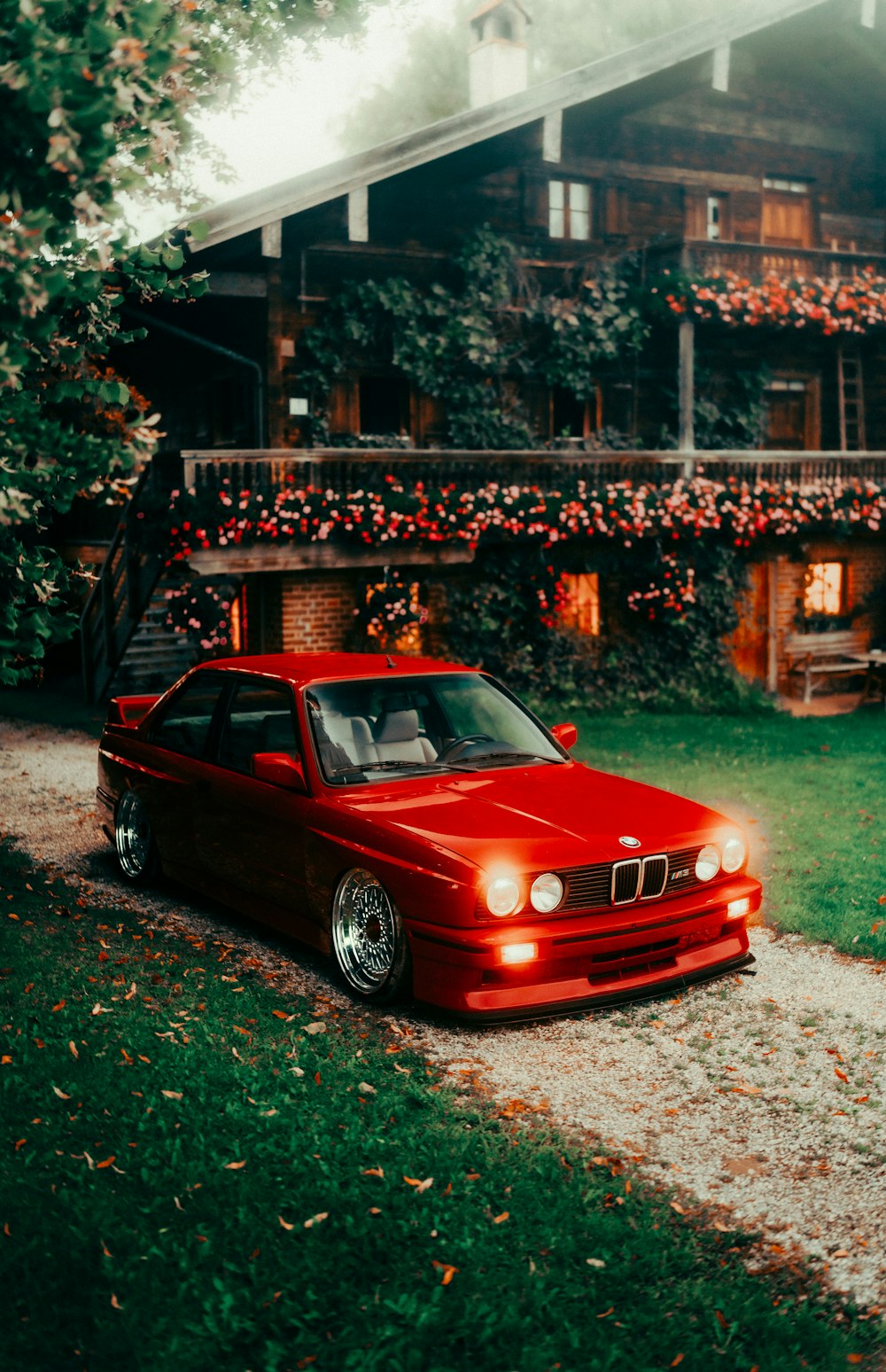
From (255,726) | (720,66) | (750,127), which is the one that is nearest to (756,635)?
(720,66)

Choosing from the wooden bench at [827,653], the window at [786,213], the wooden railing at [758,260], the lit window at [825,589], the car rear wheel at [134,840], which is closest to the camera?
the car rear wheel at [134,840]

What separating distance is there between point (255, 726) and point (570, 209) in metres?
17.5

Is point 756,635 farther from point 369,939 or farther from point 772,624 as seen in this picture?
point 369,939

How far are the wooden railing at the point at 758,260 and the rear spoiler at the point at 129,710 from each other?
1521 centimetres

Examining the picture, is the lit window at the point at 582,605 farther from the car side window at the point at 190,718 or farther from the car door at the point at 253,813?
the car door at the point at 253,813

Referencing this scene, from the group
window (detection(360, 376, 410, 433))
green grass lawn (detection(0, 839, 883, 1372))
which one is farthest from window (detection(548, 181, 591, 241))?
green grass lawn (detection(0, 839, 883, 1372))

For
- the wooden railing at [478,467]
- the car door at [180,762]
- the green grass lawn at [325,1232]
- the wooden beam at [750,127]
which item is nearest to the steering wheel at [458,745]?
the car door at [180,762]

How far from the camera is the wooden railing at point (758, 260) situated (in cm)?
2095

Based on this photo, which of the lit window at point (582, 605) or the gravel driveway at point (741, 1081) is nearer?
the gravel driveway at point (741, 1081)

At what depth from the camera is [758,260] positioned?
21375 mm

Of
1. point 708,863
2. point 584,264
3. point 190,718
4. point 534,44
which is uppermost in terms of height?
point 534,44

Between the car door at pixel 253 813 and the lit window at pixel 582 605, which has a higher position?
the lit window at pixel 582 605

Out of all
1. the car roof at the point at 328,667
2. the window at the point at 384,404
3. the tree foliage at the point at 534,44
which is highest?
the tree foliage at the point at 534,44

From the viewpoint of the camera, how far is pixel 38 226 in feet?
13.7
